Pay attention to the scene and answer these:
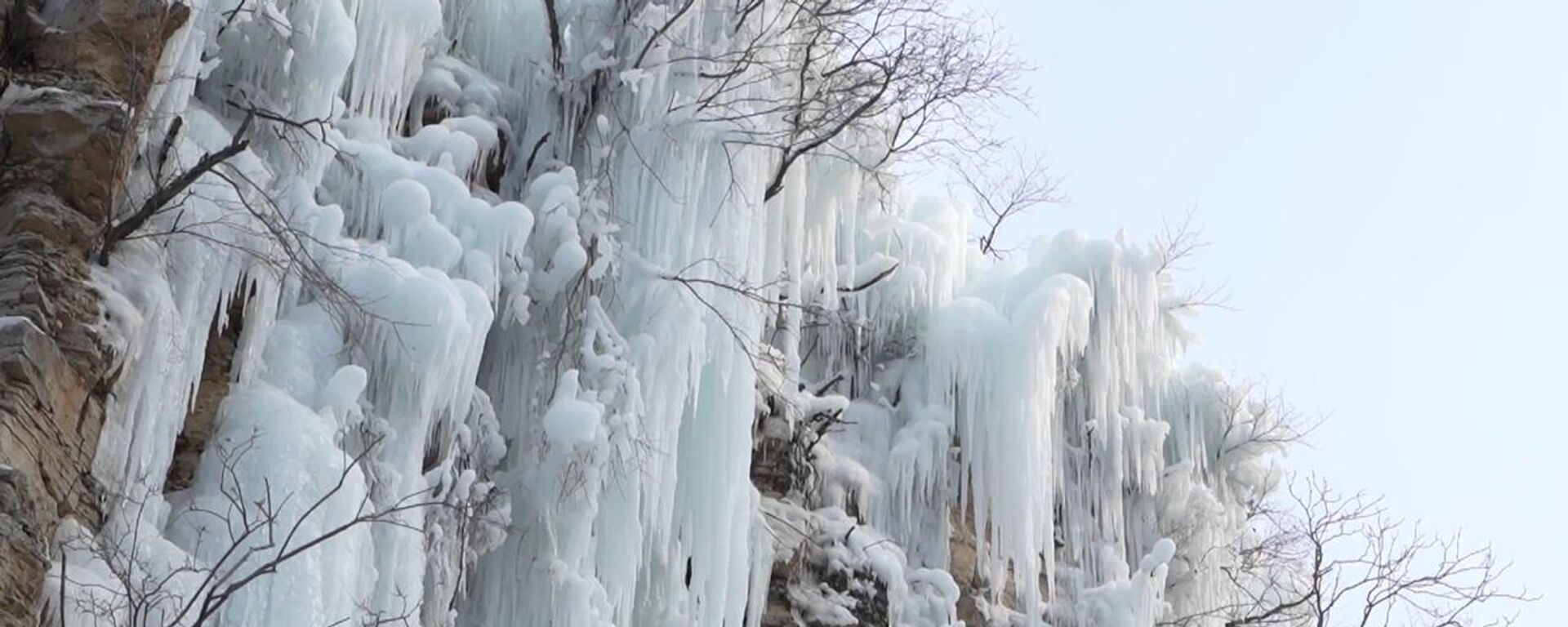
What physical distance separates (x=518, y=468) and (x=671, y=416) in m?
0.77

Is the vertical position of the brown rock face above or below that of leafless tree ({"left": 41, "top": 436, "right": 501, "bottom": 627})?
above

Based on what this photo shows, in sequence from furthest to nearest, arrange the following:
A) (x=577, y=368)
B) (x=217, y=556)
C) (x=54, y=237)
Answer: (x=577, y=368), (x=217, y=556), (x=54, y=237)

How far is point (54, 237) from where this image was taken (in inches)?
232

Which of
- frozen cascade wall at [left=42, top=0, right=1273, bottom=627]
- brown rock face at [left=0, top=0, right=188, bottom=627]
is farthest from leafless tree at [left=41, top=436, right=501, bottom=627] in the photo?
brown rock face at [left=0, top=0, right=188, bottom=627]

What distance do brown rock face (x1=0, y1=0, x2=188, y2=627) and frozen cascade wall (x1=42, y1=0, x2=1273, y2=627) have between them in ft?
0.44

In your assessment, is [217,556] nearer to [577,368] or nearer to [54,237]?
[54,237]

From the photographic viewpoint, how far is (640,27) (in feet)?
30.2

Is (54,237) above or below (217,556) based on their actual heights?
above

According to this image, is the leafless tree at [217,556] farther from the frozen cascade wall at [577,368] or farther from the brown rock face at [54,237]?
the brown rock face at [54,237]

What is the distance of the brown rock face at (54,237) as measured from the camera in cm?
538

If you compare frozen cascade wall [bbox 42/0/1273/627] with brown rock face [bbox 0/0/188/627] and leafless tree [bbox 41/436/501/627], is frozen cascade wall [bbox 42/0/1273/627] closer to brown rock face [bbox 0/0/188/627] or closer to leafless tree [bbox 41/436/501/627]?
leafless tree [bbox 41/436/501/627]

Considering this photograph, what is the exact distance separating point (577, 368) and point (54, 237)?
281 cm

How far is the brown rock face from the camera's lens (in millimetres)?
5379

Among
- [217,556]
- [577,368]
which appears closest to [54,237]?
[217,556]
